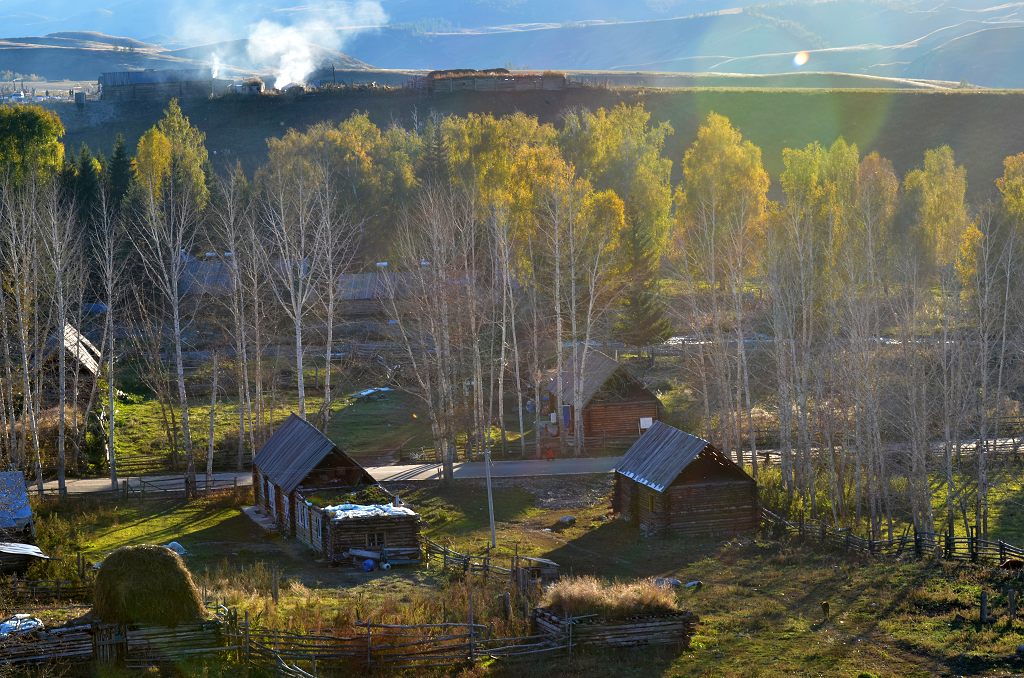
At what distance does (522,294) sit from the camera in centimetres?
5600

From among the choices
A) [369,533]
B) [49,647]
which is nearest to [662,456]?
[369,533]

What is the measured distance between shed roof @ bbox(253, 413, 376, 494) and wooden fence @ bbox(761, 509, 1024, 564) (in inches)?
490

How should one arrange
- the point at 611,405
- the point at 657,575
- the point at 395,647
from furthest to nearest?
the point at 611,405, the point at 657,575, the point at 395,647

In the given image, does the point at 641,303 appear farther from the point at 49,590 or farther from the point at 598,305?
the point at 49,590

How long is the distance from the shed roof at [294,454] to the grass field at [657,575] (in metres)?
1.68

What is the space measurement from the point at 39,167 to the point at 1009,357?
50.5 meters

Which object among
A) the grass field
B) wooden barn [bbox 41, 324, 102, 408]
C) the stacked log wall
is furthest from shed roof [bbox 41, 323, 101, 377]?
the stacked log wall

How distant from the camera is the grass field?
21969 mm

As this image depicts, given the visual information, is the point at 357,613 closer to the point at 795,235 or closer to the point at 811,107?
the point at 795,235

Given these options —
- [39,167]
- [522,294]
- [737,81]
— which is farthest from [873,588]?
[737,81]

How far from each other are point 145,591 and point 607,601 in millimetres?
8637

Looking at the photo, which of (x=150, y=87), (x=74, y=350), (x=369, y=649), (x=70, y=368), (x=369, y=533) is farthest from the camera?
(x=150, y=87)

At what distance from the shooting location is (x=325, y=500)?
3192 cm

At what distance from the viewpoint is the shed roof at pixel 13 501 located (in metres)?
30.7
